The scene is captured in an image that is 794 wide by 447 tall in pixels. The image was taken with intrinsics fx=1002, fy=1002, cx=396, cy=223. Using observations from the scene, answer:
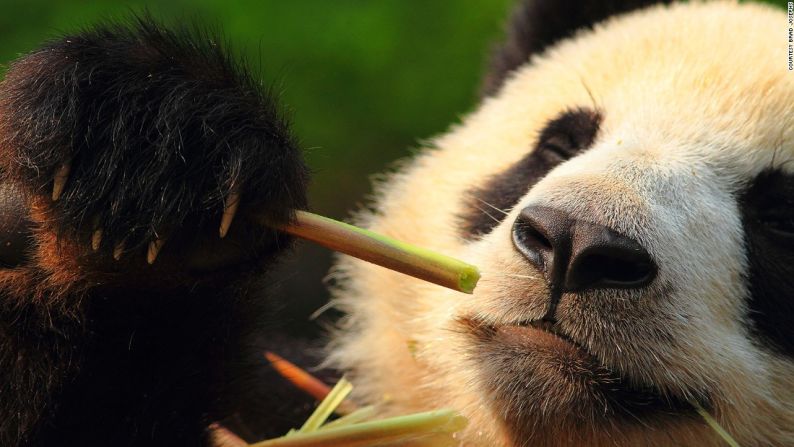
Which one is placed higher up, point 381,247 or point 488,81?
point 381,247

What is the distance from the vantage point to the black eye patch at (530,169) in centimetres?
257

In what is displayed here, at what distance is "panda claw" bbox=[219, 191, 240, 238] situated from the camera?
1.72m

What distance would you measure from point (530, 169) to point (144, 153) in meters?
1.20

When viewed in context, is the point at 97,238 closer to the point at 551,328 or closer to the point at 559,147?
the point at 551,328

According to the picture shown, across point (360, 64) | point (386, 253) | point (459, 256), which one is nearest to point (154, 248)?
point (386, 253)

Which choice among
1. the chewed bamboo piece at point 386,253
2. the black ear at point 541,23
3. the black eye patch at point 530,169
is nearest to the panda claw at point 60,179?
the chewed bamboo piece at point 386,253

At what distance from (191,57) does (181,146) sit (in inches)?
9.0

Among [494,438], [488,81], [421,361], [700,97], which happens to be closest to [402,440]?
[494,438]

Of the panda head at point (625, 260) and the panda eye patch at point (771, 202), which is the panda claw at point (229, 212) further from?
the panda eye patch at point (771, 202)

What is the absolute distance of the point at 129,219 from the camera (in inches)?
67.3

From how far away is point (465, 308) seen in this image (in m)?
2.17

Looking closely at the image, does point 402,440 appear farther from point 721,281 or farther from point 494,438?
point 721,281

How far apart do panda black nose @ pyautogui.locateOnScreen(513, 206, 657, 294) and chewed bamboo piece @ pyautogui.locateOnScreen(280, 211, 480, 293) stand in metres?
0.17

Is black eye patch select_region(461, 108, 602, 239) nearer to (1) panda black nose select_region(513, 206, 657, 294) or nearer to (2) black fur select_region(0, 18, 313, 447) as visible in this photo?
(1) panda black nose select_region(513, 206, 657, 294)
